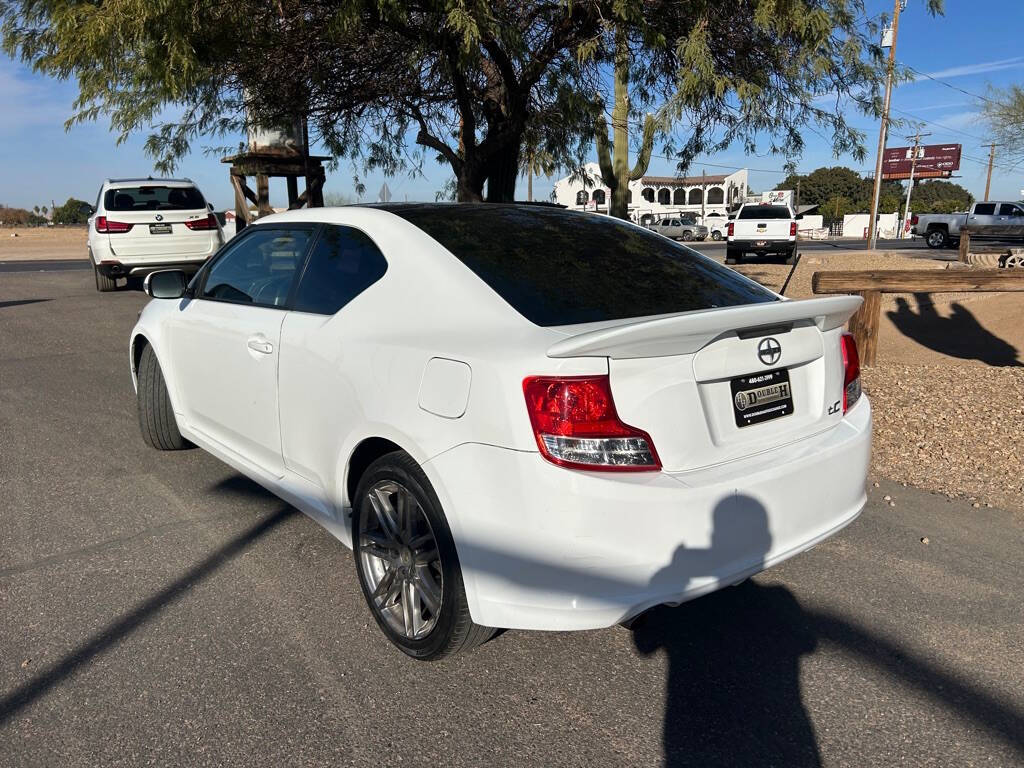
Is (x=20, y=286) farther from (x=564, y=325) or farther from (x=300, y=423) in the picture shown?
(x=564, y=325)

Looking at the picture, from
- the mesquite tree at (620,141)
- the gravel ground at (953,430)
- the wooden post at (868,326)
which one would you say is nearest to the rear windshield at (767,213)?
the mesquite tree at (620,141)

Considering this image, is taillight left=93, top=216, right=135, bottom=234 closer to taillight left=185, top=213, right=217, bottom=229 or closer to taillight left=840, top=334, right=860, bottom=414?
taillight left=185, top=213, right=217, bottom=229

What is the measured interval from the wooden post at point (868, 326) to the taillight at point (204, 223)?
1098 centimetres

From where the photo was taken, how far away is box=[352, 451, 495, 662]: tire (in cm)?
269

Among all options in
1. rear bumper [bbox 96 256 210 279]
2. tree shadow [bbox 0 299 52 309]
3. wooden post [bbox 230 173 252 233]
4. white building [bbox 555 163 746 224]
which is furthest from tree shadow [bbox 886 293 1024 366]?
white building [bbox 555 163 746 224]

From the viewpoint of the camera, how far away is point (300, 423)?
3.37m

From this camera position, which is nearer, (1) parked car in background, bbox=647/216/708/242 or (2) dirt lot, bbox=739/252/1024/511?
(2) dirt lot, bbox=739/252/1024/511

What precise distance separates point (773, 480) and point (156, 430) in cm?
392

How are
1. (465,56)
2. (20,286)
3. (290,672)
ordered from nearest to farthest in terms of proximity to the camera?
(290,672), (465,56), (20,286)

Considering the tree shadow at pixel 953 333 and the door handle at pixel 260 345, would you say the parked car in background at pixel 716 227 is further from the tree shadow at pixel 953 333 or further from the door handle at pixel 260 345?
the door handle at pixel 260 345

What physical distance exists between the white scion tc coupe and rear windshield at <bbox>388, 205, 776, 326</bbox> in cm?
1

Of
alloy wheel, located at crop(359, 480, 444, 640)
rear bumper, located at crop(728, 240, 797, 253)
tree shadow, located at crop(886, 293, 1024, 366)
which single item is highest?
rear bumper, located at crop(728, 240, 797, 253)

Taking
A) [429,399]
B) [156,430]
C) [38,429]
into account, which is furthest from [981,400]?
[38,429]

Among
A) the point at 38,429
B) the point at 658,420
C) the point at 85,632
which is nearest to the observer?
the point at 658,420
